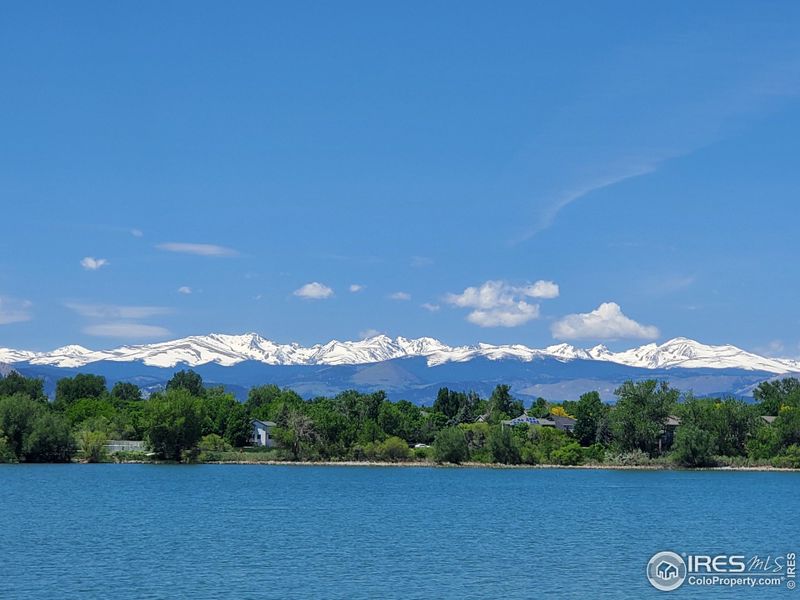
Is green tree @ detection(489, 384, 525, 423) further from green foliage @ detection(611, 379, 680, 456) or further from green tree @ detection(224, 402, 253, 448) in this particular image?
green foliage @ detection(611, 379, 680, 456)

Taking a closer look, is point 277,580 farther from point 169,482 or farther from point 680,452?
point 680,452

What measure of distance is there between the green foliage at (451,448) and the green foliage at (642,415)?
1771cm

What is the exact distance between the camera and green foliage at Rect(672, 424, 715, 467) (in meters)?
111

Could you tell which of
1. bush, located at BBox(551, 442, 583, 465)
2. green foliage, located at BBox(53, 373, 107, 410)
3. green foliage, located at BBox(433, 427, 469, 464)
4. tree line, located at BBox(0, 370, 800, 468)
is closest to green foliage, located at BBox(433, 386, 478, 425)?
tree line, located at BBox(0, 370, 800, 468)

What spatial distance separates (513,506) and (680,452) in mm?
49890

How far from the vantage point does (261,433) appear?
147 metres

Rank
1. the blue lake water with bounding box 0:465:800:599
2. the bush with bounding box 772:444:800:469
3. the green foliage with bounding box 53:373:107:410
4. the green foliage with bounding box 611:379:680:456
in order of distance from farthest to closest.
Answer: the green foliage with bounding box 53:373:107:410
the green foliage with bounding box 611:379:680:456
the bush with bounding box 772:444:800:469
the blue lake water with bounding box 0:465:800:599

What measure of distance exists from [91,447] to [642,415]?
61.7m

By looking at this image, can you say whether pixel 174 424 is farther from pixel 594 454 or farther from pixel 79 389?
pixel 79 389

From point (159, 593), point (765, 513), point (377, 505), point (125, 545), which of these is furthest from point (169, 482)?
point (159, 593)

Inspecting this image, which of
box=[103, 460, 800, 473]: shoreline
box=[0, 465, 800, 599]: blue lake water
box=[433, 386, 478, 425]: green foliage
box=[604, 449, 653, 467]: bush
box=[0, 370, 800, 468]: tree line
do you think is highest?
box=[433, 386, 478, 425]: green foliage

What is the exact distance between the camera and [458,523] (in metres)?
56.9

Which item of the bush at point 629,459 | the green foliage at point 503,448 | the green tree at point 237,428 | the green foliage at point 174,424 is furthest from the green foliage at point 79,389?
the bush at point 629,459

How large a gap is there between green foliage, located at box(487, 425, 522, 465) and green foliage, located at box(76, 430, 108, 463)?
43.6 m
